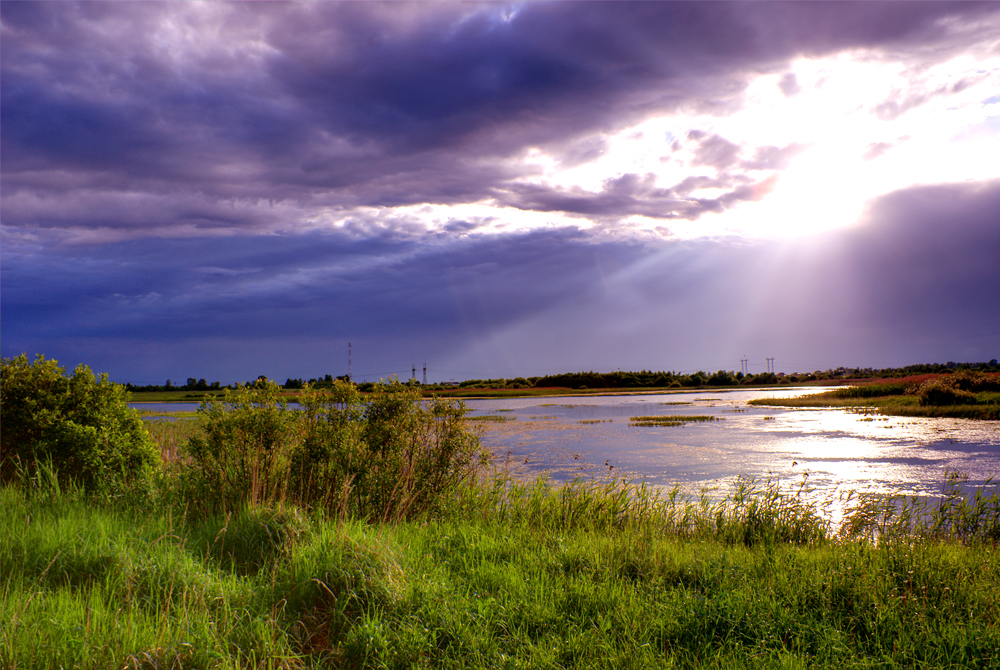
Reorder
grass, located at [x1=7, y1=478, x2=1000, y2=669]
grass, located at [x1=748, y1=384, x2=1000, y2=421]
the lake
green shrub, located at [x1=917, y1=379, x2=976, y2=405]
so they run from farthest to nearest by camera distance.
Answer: green shrub, located at [x1=917, y1=379, x2=976, y2=405] < grass, located at [x1=748, y1=384, x2=1000, y2=421] < the lake < grass, located at [x1=7, y1=478, x2=1000, y2=669]

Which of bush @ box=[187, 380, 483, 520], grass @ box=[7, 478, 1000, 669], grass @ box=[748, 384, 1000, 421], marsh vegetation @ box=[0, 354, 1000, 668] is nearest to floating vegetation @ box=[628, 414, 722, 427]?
grass @ box=[748, 384, 1000, 421]

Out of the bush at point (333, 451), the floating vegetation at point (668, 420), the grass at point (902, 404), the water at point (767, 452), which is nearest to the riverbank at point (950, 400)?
the grass at point (902, 404)

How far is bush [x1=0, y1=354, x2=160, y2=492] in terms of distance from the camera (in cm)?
787

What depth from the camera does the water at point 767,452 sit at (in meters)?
13.5

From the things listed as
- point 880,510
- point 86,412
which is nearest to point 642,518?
point 880,510

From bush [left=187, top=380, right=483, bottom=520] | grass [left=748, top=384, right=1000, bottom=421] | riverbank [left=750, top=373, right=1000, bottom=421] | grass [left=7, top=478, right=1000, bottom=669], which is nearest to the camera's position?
grass [left=7, top=478, right=1000, bottom=669]

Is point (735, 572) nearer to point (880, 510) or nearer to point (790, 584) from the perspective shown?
point (790, 584)

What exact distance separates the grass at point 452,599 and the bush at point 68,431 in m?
1.19

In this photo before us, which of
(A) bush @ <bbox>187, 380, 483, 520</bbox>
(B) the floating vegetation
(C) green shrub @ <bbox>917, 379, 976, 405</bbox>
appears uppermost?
(A) bush @ <bbox>187, 380, 483, 520</bbox>

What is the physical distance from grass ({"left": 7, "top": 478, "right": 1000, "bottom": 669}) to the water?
5037 mm

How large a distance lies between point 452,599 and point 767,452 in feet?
55.4

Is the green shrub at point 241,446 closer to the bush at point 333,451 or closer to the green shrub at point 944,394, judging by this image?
the bush at point 333,451

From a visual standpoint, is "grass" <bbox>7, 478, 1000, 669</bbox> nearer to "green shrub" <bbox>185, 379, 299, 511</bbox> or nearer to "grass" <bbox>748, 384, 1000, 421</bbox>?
"green shrub" <bbox>185, 379, 299, 511</bbox>

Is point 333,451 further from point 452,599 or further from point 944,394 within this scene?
point 944,394
